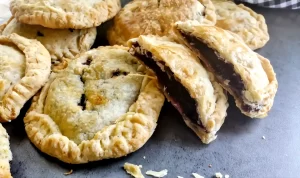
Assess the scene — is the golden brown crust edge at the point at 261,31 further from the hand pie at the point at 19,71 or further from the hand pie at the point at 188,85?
the hand pie at the point at 19,71

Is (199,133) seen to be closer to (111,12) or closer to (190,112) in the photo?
(190,112)

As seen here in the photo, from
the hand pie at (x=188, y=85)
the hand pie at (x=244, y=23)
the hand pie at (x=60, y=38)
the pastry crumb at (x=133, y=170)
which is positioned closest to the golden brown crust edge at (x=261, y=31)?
the hand pie at (x=244, y=23)

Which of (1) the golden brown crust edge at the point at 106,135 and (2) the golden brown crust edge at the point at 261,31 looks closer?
(1) the golden brown crust edge at the point at 106,135

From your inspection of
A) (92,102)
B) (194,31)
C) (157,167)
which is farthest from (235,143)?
(92,102)

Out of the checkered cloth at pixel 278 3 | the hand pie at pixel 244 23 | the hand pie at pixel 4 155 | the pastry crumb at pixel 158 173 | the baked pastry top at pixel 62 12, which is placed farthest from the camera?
the checkered cloth at pixel 278 3

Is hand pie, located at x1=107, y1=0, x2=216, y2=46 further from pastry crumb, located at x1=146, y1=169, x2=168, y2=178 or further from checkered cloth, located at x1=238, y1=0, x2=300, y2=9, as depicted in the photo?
pastry crumb, located at x1=146, y1=169, x2=168, y2=178

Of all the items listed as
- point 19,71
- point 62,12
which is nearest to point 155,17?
point 62,12

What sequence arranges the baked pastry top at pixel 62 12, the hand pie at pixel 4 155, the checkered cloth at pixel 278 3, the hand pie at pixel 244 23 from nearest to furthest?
the hand pie at pixel 4 155 < the baked pastry top at pixel 62 12 < the hand pie at pixel 244 23 < the checkered cloth at pixel 278 3

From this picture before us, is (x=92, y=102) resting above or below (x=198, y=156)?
above
